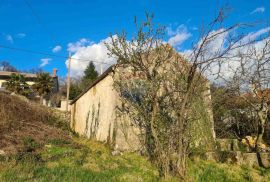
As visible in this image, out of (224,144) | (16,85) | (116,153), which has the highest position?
(16,85)

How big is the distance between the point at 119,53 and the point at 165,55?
1289 millimetres

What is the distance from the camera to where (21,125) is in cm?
1312

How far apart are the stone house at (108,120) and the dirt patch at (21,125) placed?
5.65ft

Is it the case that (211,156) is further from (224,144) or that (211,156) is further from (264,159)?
(224,144)

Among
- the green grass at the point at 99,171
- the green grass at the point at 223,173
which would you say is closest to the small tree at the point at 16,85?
the green grass at the point at 99,171

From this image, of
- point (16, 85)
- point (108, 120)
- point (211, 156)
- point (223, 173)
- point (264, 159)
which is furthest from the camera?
point (16, 85)

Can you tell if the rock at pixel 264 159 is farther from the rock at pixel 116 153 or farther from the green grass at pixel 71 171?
the rock at pixel 116 153

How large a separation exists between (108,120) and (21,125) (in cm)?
495

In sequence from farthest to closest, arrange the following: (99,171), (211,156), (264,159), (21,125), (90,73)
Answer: (90,73) → (21,125) → (211,156) → (264,159) → (99,171)

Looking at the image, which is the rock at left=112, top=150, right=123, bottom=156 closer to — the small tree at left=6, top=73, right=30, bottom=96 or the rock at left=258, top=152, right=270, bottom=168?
the rock at left=258, top=152, right=270, bottom=168

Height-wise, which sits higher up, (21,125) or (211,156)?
(21,125)

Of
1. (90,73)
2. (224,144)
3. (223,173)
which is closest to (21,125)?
(224,144)

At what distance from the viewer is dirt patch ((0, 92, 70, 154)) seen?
10227 millimetres

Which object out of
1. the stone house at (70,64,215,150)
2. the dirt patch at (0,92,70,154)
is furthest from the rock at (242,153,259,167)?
the dirt patch at (0,92,70,154)
